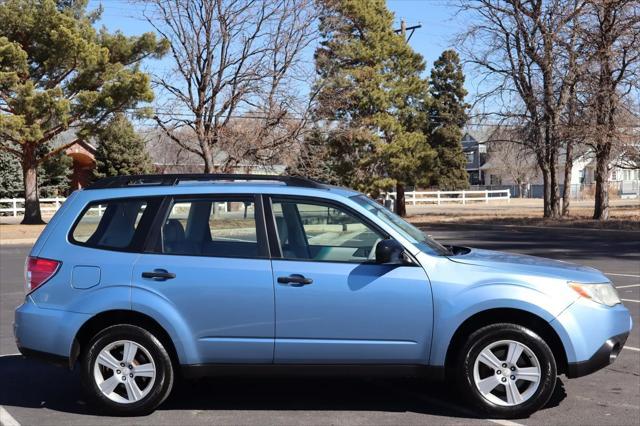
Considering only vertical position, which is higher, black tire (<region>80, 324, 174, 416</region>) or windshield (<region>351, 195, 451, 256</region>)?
windshield (<region>351, 195, 451, 256</region>)

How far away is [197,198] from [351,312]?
149 centimetres

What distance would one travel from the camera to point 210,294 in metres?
4.89

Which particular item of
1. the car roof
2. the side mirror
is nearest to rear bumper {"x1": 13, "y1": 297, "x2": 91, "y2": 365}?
the car roof

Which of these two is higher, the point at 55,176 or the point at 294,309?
the point at 55,176

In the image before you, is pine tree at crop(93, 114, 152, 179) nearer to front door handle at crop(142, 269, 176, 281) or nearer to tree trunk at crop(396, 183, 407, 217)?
tree trunk at crop(396, 183, 407, 217)

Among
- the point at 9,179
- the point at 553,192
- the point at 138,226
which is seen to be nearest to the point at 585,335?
the point at 138,226

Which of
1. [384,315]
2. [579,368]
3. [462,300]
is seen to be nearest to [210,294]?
[384,315]

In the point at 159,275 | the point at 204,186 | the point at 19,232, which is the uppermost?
the point at 204,186

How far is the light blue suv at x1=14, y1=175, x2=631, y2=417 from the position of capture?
190 inches

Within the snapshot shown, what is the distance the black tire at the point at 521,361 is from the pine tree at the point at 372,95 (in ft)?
88.8

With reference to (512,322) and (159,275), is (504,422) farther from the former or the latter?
(159,275)

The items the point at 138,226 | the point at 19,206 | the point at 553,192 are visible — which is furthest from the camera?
the point at 19,206

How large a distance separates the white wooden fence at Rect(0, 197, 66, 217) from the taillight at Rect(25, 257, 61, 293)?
40446mm

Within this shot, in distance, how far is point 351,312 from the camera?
4.83 meters
